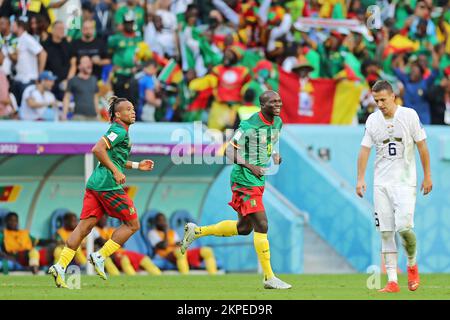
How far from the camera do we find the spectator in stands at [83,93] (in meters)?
22.7

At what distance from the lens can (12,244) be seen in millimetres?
21422

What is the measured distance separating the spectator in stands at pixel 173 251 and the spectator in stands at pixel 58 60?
113 inches

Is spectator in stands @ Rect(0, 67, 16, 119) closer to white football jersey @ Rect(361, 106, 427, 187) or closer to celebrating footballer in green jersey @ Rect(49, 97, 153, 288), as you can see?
celebrating footballer in green jersey @ Rect(49, 97, 153, 288)

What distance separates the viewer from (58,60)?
2327 centimetres

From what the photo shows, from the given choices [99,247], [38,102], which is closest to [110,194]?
[99,247]

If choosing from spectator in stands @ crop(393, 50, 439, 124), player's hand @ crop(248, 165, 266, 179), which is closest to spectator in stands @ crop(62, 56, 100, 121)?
spectator in stands @ crop(393, 50, 439, 124)

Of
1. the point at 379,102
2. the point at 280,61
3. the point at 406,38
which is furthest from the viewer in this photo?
the point at 406,38

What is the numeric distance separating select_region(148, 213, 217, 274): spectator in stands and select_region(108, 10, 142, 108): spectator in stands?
230 centimetres

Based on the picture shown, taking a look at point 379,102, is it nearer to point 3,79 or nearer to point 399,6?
point 3,79

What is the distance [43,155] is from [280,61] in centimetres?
593

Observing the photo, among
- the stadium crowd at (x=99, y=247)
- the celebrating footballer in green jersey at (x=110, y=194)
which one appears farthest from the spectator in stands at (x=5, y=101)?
the celebrating footballer in green jersey at (x=110, y=194)

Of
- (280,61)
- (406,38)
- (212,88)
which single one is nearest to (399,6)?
(406,38)

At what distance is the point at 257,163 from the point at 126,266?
23.1 feet

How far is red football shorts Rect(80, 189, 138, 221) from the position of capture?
15211mm
